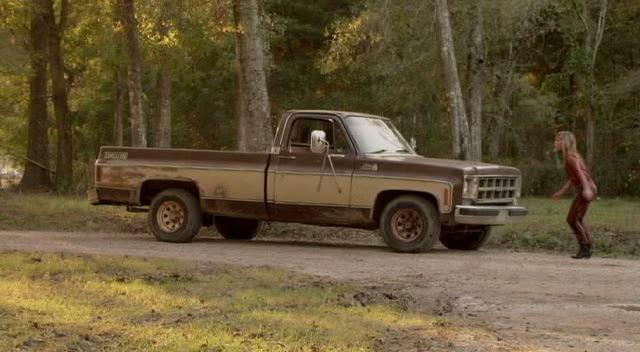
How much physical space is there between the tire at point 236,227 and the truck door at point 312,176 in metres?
1.95

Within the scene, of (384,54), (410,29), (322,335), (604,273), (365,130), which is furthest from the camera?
(384,54)

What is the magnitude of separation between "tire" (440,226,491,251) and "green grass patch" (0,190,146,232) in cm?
624

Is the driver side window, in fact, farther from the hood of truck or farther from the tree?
the tree

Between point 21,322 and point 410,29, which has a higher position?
point 410,29

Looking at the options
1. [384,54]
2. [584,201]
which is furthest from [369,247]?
[384,54]

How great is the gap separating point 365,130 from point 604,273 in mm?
4677

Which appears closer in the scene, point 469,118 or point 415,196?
point 415,196

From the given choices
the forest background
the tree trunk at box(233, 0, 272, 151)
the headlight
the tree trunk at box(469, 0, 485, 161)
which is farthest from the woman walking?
the tree trunk at box(469, 0, 485, 161)

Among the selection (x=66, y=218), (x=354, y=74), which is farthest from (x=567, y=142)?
(x=354, y=74)

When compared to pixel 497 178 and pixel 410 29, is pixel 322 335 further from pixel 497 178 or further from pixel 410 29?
pixel 410 29

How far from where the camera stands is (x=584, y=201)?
15.6 meters

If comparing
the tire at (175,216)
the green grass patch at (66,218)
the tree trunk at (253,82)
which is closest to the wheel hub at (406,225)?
the tire at (175,216)

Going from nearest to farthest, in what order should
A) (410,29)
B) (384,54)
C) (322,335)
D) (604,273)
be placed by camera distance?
(322,335), (604,273), (410,29), (384,54)

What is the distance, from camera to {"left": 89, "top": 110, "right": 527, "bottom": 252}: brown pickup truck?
15.8m
